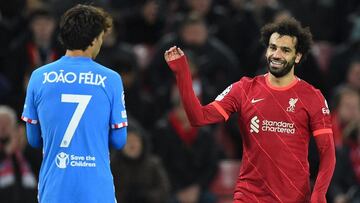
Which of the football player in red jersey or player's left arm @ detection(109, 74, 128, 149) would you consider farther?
the football player in red jersey

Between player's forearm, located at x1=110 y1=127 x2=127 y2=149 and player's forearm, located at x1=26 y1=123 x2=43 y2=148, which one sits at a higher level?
player's forearm, located at x1=26 y1=123 x2=43 y2=148

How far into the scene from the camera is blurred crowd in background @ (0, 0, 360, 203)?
464 inches

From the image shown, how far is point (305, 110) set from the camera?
26.2ft

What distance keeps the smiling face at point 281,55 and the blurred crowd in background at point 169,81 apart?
12.6ft

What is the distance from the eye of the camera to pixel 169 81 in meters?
13.2

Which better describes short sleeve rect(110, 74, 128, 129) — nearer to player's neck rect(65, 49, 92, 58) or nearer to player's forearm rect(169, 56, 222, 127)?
player's neck rect(65, 49, 92, 58)

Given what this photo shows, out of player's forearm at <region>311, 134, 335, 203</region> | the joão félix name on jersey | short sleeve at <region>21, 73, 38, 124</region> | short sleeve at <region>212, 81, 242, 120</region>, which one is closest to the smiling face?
short sleeve at <region>212, 81, 242, 120</region>

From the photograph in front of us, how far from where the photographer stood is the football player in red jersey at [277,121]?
7.88 metres

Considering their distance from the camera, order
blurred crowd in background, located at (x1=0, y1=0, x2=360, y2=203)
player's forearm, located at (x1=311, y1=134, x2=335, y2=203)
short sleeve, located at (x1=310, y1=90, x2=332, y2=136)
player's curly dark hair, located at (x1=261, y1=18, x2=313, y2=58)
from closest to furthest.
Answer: player's forearm, located at (x1=311, y1=134, x2=335, y2=203) → short sleeve, located at (x1=310, y1=90, x2=332, y2=136) → player's curly dark hair, located at (x1=261, y1=18, x2=313, y2=58) → blurred crowd in background, located at (x1=0, y1=0, x2=360, y2=203)

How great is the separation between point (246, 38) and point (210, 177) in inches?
A: 103

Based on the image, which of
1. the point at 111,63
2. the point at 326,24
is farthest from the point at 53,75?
the point at 326,24

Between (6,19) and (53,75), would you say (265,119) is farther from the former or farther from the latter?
(6,19)

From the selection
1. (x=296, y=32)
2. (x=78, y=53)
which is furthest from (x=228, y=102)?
(x=78, y=53)

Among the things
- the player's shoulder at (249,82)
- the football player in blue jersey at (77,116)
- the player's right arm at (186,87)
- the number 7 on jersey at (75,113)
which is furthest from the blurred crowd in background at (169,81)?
the number 7 on jersey at (75,113)
